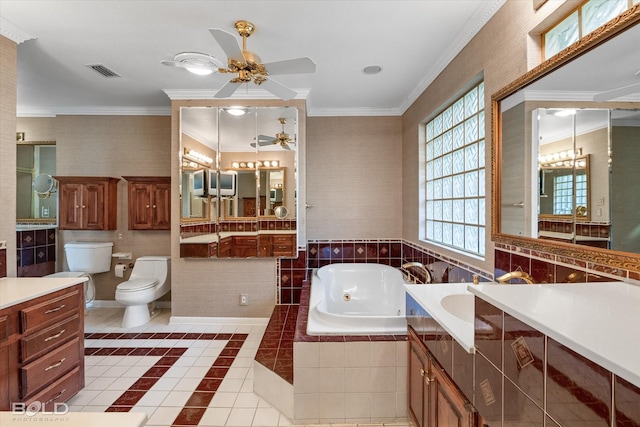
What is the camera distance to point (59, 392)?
5.96ft

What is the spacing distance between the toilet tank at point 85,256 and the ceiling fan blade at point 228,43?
121 inches

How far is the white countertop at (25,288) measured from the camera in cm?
156

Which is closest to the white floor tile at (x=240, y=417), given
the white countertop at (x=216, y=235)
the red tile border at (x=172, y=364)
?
the red tile border at (x=172, y=364)

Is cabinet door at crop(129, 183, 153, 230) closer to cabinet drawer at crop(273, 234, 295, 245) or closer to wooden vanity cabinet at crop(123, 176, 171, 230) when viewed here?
wooden vanity cabinet at crop(123, 176, 171, 230)

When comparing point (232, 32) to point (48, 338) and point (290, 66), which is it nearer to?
point (290, 66)

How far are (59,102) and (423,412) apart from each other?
466cm

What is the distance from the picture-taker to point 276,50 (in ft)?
7.72

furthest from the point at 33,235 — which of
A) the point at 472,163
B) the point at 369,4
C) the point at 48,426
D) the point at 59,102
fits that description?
the point at 472,163

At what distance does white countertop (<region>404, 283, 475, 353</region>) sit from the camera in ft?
3.75

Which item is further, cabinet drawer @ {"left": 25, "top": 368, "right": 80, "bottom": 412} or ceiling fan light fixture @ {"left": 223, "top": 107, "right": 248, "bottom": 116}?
ceiling fan light fixture @ {"left": 223, "top": 107, "right": 248, "bottom": 116}

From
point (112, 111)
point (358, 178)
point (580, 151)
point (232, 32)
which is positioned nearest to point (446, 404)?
point (580, 151)

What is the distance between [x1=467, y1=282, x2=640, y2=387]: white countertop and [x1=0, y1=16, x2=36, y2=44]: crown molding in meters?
3.18

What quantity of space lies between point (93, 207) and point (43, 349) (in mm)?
2329

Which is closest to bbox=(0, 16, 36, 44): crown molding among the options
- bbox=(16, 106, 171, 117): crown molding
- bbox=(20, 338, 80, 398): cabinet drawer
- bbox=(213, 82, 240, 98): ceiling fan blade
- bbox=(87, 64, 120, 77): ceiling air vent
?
bbox=(87, 64, 120, 77): ceiling air vent
